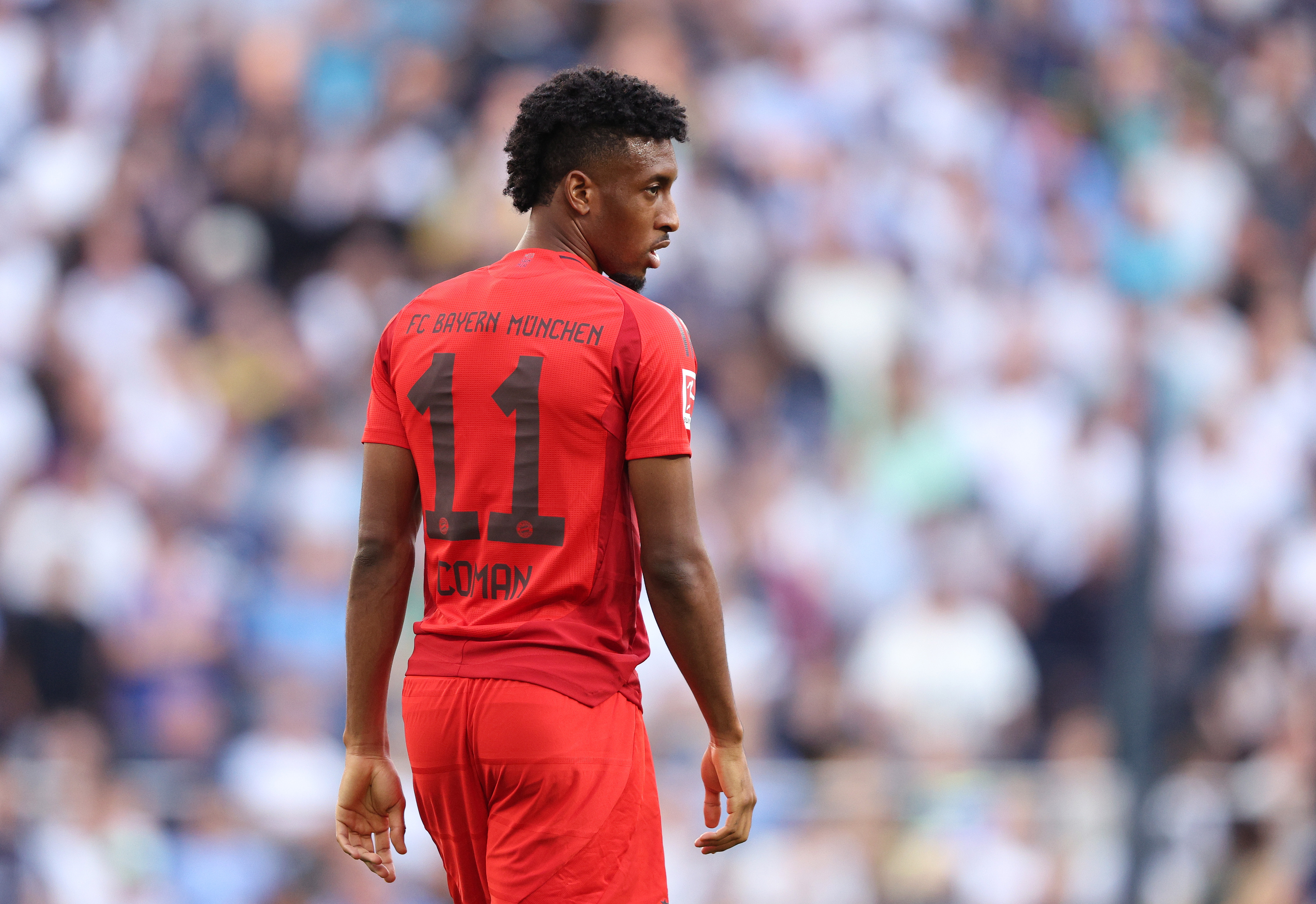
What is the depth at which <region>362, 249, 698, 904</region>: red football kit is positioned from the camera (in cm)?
244

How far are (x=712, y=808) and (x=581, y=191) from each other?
3.70 ft

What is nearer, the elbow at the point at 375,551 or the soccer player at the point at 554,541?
the soccer player at the point at 554,541

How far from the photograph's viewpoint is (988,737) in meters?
6.73

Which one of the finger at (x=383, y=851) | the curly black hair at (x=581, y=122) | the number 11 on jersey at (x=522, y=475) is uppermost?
the curly black hair at (x=581, y=122)

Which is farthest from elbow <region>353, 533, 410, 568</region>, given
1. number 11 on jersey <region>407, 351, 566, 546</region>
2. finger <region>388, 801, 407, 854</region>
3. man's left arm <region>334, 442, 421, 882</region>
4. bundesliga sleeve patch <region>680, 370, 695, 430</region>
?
bundesliga sleeve patch <region>680, 370, 695, 430</region>

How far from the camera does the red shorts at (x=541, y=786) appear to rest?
2.43 meters

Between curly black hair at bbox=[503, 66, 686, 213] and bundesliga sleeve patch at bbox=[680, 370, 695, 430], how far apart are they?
16.2 inches

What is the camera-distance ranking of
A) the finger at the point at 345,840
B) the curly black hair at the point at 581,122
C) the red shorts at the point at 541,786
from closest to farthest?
the red shorts at the point at 541,786
the curly black hair at the point at 581,122
the finger at the point at 345,840

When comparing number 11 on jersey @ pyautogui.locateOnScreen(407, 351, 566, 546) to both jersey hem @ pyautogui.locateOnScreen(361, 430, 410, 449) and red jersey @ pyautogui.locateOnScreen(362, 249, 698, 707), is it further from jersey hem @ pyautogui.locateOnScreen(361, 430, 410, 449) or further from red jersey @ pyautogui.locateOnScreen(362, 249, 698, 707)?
jersey hem @ pyautogui.locateOnScreen(361, 430, 410, 449)

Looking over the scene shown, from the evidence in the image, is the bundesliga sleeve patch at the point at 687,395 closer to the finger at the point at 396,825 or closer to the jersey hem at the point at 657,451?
the jersey hem at the point at 657,451

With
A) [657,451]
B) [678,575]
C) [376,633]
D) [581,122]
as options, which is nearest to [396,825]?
[376,633]

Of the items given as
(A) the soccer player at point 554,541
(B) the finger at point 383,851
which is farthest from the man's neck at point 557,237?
(B) the finger at point 383,851

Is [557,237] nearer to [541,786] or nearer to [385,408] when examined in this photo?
[385,408]

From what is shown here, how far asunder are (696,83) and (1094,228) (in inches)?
97.2
